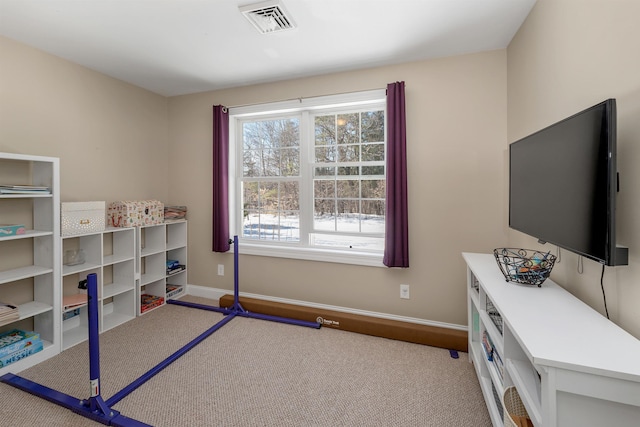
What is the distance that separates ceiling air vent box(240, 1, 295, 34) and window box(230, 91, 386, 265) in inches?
35.5

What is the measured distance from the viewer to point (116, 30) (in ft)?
7.09

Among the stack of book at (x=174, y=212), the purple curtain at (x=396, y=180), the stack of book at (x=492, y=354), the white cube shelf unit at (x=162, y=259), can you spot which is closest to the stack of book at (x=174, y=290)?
the white cube shelf unit at (x=162, y=259)

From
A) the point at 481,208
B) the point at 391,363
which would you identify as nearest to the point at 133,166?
the point at 391,363

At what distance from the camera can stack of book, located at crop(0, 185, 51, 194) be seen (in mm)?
2002

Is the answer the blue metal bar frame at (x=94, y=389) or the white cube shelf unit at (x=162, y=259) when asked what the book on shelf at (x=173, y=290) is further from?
the blue metal bar frame at (x=94, y=389)

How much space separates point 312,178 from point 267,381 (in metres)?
1.91

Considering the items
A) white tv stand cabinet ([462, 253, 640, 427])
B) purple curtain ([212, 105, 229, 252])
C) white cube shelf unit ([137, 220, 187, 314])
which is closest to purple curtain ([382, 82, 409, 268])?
white tv stand cabinet ([462, 253, 640, 427])

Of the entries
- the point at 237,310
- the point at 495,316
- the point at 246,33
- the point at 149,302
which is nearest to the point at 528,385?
the point at 495,316

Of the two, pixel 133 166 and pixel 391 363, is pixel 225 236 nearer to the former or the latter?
pixel 133 166

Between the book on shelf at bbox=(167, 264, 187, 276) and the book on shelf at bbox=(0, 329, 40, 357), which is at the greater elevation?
the book on shelf at bbox=(167, 264, 187, 276)

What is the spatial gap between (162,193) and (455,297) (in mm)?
3480

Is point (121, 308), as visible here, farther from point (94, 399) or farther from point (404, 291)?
point (404, 291)

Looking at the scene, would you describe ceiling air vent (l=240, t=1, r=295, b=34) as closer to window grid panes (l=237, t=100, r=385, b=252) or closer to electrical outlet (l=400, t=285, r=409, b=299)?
window grid panes (l=237, t=100, r=385, b=252)

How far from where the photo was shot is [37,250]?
93.1 inches
